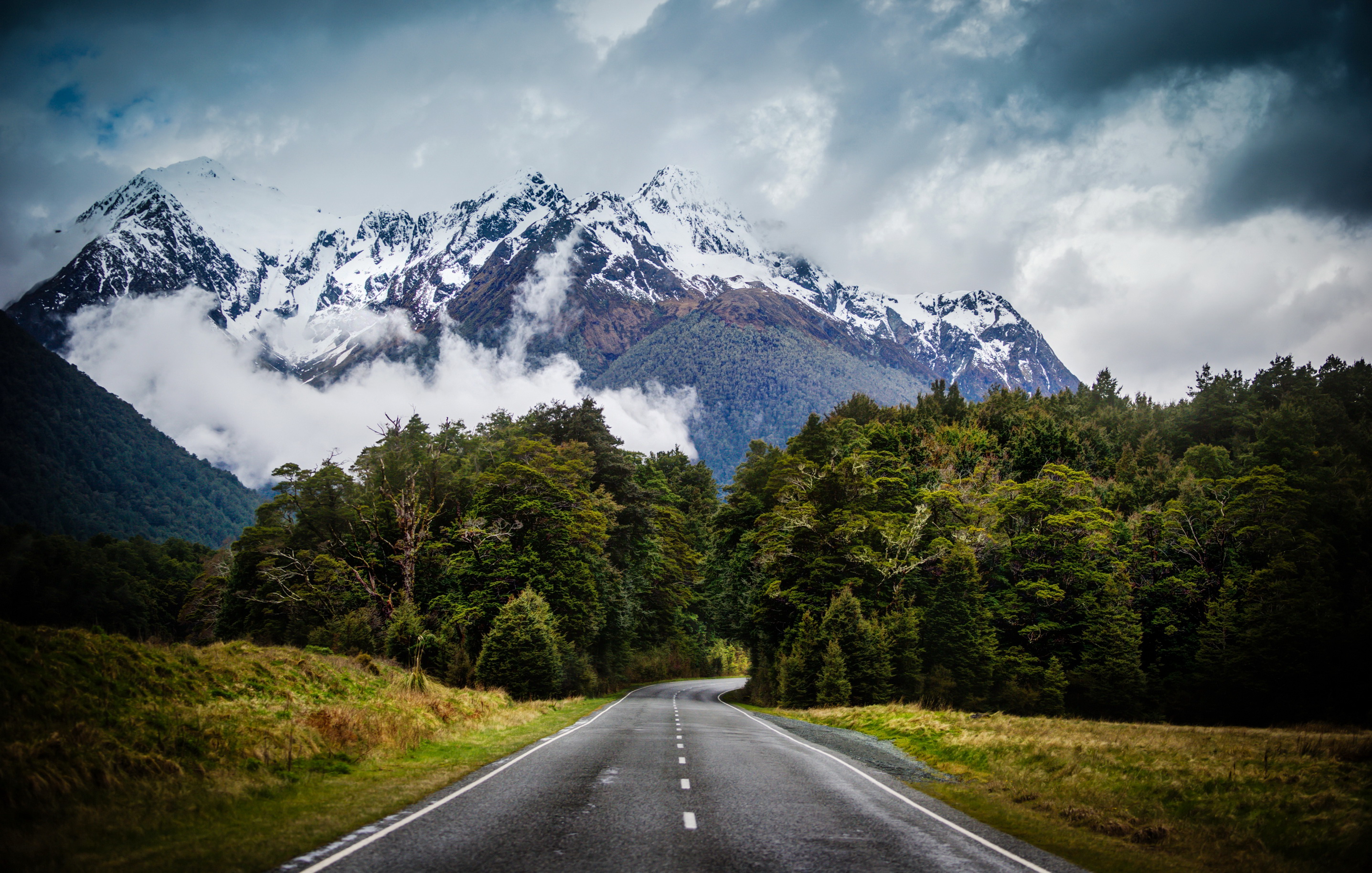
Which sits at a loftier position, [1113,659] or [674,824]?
[674,824]

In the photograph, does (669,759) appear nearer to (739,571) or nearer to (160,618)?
(739,571)

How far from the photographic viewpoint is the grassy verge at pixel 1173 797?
981 cm

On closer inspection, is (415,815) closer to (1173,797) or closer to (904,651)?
(1173,797)

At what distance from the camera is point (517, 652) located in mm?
39469

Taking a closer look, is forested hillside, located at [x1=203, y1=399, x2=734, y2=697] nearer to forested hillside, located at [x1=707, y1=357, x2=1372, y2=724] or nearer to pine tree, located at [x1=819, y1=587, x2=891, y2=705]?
forested hillside, located at [x1=707, y1=357, x2=1372, y2=724]

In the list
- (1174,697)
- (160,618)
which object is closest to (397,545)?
(1174,697)

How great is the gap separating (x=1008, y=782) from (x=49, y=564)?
10685 cm

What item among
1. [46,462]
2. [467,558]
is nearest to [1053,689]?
[467,558]

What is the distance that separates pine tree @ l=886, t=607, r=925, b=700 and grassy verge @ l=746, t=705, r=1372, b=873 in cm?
2299

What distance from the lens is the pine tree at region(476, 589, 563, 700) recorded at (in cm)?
3922

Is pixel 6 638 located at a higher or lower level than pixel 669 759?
higher

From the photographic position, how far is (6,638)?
12.0 metres

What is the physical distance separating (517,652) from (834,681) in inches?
711

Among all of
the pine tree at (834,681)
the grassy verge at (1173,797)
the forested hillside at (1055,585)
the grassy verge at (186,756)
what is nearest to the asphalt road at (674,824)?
the grassy verge at (186,756)
